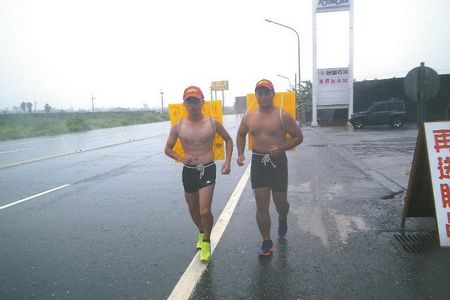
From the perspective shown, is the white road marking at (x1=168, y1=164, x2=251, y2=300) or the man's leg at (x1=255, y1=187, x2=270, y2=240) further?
the man's leg at (x1=255, y1=187, x2=270, y2=240)

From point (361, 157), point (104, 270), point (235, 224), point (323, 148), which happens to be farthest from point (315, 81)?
point (104, 270)

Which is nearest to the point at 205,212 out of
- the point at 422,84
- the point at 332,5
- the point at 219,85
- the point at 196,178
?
the point at 196,178

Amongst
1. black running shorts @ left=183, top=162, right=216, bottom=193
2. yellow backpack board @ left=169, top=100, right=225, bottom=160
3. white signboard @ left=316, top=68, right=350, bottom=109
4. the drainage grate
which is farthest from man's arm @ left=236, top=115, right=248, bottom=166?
white signboard @ left=316, top=68, right=350, bottom=109

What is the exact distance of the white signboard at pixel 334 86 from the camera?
25469 millimetres

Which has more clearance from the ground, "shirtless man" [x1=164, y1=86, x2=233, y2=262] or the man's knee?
"shirtless man" [x1=164, y1=86, x2=233, y2=262]

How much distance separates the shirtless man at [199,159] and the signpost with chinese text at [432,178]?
228 centimetres

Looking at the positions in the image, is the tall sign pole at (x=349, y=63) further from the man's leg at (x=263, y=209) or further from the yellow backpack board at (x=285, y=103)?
the man's leg at (x=263, y=209)

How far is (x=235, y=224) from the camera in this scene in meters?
4.98

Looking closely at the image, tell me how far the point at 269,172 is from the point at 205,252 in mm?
1102

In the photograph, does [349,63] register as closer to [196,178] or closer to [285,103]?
[285,103]

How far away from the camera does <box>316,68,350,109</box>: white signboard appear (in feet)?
83.6

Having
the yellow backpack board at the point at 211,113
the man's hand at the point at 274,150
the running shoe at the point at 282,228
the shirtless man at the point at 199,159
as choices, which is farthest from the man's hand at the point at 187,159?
the running shoe at the point at 282,228

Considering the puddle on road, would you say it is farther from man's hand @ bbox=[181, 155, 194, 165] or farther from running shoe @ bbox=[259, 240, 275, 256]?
man's hand @ bbox=[181, 155, 194, 165]

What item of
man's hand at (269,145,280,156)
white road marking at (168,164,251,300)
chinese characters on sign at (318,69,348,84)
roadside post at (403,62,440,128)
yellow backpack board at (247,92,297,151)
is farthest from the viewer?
chinese characters on sign at (318,69,348,84)
